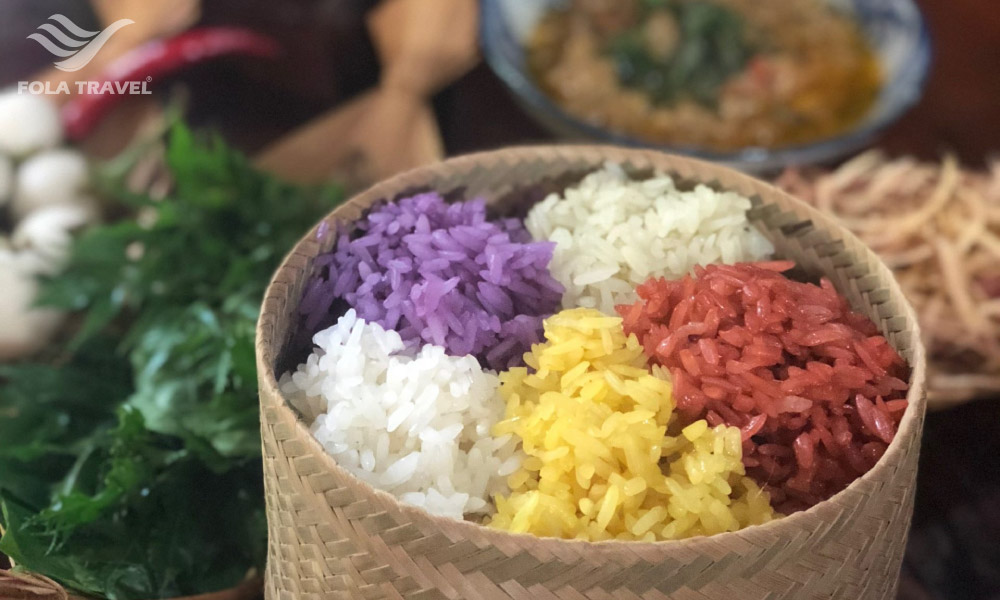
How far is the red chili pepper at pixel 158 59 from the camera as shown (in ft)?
7.80

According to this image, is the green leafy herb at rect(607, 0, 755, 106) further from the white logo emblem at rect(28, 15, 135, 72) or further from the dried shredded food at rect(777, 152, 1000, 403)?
the white logo emblem at rect(28, 15, 135, 72)

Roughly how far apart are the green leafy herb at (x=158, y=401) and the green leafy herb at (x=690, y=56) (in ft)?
4.08

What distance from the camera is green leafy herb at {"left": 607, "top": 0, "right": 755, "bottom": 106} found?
271 cm

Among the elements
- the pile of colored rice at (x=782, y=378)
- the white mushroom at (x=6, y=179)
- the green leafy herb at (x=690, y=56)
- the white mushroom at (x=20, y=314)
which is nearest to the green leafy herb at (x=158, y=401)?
the white mushroom at (x=20, y=314)

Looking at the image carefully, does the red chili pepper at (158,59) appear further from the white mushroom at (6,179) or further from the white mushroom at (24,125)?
the white mushroom at (6,179)

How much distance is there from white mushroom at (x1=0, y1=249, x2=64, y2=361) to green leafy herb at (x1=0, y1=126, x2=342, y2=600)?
0.16ft

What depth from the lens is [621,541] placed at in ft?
2.49

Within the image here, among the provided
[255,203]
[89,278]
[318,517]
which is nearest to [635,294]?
[318,517]

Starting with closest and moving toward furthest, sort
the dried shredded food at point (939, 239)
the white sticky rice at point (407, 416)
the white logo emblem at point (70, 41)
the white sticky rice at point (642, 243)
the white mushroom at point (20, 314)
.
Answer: the white sticky rice at point (407, 416) → the white sticky rice at point (642, 243) → the dried shredded food at point (939, 239) → the white mushroom at point (20, 314) → the white logo emblem at point (70, 41)

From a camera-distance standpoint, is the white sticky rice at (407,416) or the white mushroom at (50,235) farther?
the white mushroom at (50,235)

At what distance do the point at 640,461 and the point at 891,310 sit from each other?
1.37 ft

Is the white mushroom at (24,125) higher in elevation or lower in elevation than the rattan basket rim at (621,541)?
higher

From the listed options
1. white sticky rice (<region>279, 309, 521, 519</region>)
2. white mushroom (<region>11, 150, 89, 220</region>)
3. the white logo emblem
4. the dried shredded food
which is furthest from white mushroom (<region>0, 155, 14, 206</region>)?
the dried shredded food

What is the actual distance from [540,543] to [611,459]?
166mm
